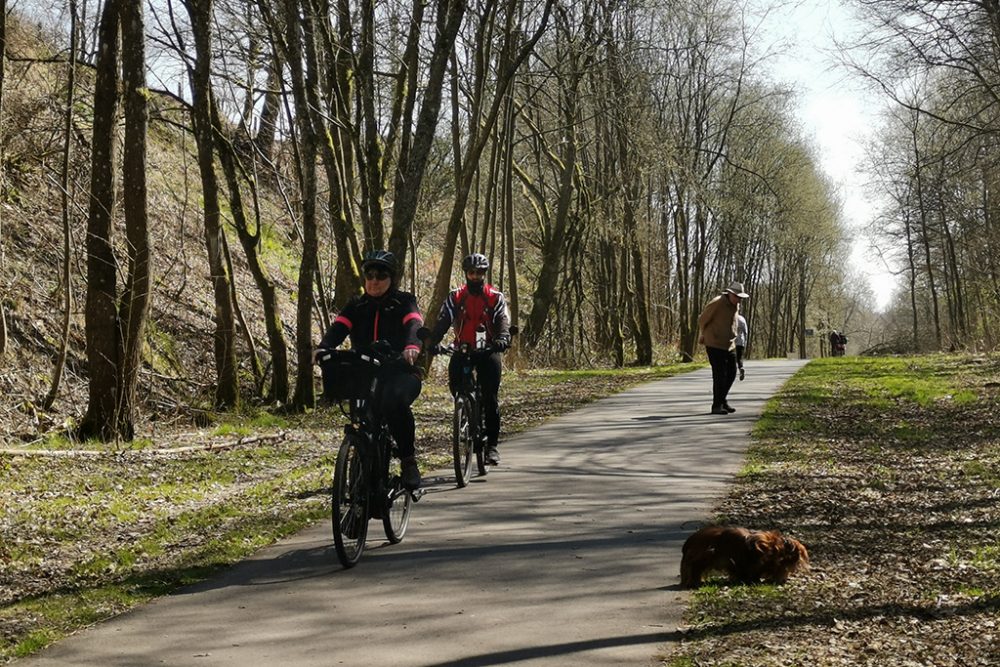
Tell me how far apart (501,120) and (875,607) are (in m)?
26.3

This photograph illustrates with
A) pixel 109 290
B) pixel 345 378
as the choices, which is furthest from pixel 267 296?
pixel 345 378

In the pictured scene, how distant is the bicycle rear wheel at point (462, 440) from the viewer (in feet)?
35.2

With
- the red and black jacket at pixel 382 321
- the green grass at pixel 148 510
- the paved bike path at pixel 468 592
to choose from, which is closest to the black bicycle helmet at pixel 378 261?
the red and black jacket at pixel 382 321

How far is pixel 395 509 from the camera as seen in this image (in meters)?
8.45

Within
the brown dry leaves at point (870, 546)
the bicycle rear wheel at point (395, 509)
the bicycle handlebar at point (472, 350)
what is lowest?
the brown dry leaves at point (870, 546)

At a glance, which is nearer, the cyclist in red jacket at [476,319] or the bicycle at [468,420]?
the bicycle at [468,420]

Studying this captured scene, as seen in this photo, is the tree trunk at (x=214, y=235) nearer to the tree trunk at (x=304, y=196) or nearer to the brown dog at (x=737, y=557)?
the tree trunk at (x=304, y=196)

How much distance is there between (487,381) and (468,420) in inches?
23.6

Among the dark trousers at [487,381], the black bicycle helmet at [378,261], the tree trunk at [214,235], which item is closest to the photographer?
the black bicycle helmet at [378,261]

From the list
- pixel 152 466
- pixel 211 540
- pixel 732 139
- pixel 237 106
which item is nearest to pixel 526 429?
pixel 152 466

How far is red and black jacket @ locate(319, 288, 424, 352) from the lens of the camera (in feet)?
26.3

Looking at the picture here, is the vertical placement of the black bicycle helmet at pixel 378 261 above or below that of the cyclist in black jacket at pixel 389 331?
above

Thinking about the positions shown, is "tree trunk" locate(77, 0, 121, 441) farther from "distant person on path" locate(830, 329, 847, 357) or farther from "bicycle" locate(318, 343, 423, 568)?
"distant person on path" locate(830, 329, 847, 357)

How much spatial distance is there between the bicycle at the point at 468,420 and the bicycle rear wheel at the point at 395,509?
204 centimetres
